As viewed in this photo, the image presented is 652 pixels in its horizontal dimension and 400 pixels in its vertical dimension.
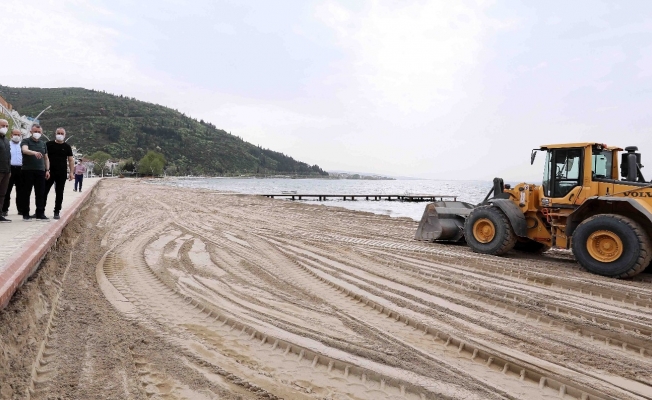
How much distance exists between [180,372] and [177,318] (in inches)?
46.6

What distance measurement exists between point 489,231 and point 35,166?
27.9ft

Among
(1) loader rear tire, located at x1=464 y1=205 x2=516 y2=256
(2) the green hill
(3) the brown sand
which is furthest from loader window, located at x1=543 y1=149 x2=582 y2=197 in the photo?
(2) the green hill

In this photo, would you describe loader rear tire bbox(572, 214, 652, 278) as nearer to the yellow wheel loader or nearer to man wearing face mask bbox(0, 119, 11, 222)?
the yellow wheel loader

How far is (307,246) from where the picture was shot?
8.88 meters

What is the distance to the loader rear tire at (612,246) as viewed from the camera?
20.7 ft

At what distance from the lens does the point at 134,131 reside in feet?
463

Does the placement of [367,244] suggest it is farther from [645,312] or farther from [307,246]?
[645,312]

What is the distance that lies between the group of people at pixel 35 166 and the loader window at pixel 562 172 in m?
8.63

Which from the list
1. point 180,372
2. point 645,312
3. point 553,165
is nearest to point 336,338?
point 180,372

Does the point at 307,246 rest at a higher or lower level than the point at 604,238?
lower

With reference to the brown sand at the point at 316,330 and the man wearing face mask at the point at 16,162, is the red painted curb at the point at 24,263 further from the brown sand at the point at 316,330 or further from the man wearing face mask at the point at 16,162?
the man wearing face mask at the point at 16,162

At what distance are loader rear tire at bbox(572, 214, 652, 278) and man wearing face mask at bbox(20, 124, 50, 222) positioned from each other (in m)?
9.09

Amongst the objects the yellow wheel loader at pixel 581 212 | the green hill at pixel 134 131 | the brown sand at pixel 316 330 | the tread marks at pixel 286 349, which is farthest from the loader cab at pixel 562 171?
the green hill at pixel 134 131

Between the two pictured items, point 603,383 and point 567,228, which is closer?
point 603,383
